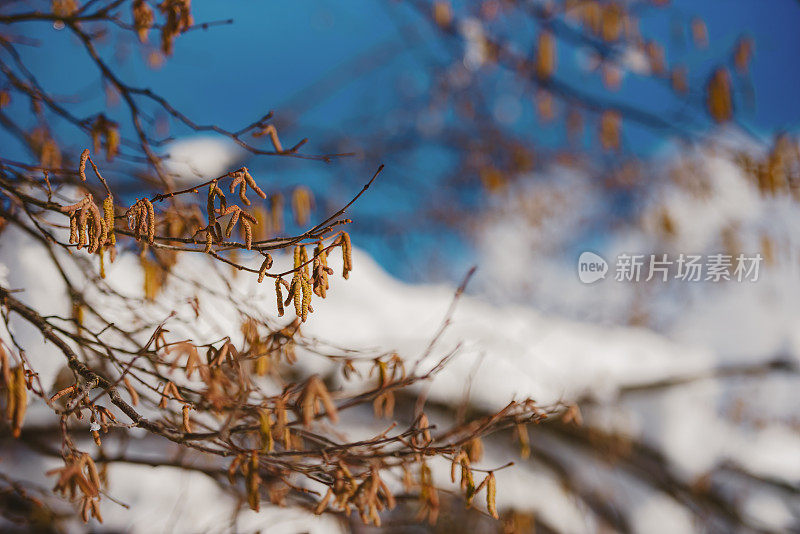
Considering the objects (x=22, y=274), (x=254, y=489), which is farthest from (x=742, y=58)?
(x=22, y=274)

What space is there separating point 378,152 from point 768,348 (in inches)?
123

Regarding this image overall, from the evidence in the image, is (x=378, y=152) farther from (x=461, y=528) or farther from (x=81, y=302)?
(x=81, y=302)

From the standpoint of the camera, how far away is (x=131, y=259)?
206 centimetres

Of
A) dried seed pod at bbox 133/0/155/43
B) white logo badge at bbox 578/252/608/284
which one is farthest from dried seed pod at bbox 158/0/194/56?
white logo badge at bbox 578/252/608/284

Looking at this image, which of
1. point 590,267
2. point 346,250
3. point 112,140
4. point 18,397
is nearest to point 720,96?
point 590,267

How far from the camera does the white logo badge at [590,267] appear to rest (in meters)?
3.09

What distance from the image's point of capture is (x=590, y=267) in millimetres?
3137

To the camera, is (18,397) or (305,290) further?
(305,290)

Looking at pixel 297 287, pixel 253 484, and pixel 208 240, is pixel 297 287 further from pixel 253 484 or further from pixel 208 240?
pixel 253 484

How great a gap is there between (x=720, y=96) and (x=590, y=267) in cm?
125

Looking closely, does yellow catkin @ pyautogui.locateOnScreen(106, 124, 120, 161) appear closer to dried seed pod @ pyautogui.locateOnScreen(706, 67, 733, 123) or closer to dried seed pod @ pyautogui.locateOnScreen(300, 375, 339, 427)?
dried seed pod @ pyautogui.locateOnScreen(300, 375, 339, 427)

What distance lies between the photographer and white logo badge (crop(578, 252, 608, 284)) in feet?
10.1

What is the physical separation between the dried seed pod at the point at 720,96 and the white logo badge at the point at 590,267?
1.15 m

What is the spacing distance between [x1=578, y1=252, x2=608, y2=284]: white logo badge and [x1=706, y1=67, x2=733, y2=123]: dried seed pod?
115 centimetres
